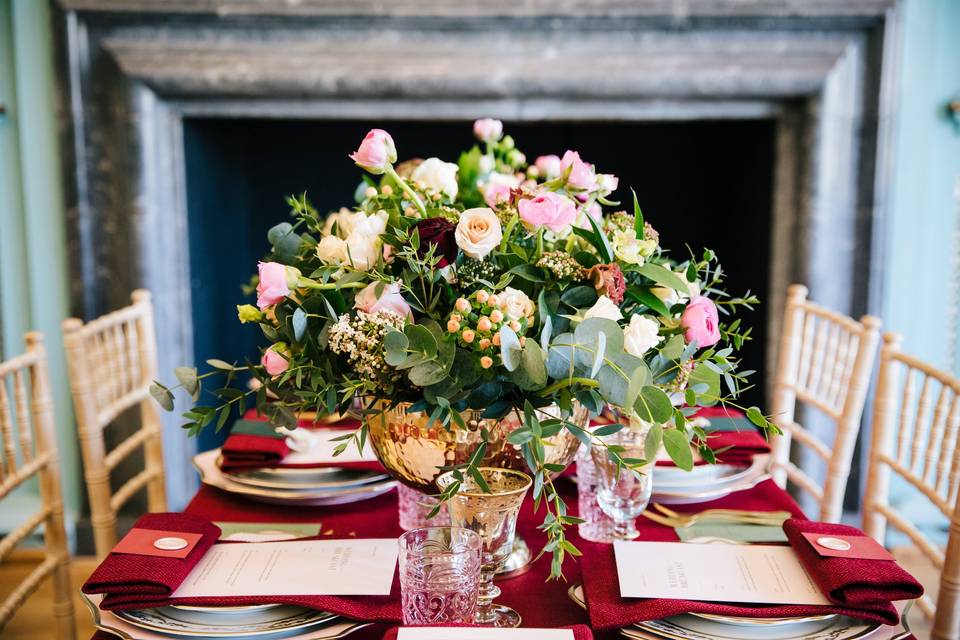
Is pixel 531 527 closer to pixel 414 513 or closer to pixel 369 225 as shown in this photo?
pixel 414 513

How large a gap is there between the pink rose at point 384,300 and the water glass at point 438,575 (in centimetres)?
25

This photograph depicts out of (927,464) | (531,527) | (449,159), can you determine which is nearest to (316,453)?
(531,527)

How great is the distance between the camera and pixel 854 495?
2684 millimetres

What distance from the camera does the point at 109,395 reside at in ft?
5.91

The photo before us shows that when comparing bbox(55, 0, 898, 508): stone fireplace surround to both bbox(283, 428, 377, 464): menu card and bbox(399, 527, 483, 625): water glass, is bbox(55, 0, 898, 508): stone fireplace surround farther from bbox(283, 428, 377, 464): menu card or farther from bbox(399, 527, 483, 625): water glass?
bbox(399, 527, 483, 625): water glass

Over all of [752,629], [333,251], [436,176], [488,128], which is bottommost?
[752,629]

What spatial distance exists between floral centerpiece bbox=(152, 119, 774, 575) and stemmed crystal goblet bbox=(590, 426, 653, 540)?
0.14 m

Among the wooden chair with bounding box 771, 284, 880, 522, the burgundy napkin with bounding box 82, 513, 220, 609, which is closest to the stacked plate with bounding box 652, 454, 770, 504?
the wooden chair with bounding box 771, 284, 880, 522

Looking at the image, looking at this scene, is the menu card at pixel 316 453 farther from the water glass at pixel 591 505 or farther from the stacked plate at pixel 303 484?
the water glass at pixel 591 505

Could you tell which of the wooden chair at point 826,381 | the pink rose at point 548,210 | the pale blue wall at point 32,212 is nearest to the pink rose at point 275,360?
the pink rose at point 548,210

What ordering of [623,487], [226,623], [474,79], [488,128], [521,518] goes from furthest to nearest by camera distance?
[474,79] → [488,128] → [521,518] → [623,487] → [226,623]

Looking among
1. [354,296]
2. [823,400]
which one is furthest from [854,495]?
[354,296]

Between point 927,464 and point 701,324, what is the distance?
2.17 ft

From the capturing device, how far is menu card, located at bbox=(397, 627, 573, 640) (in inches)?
33.5
